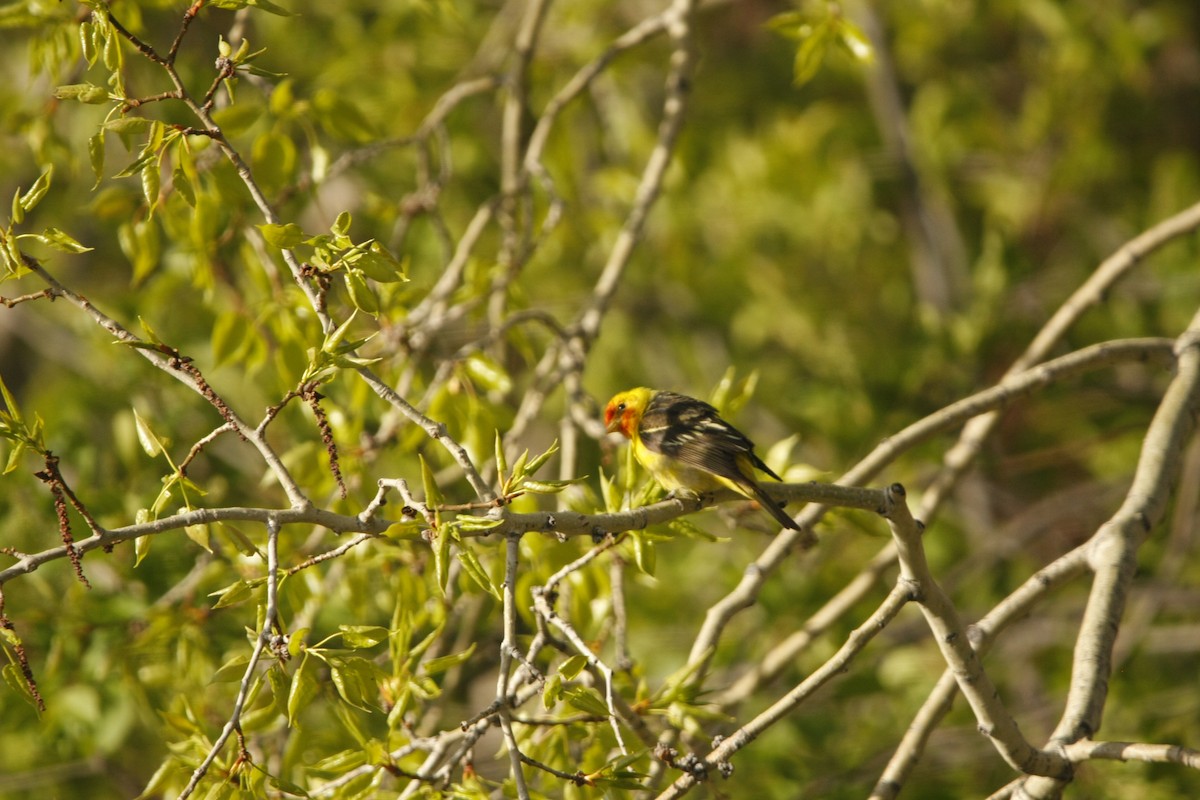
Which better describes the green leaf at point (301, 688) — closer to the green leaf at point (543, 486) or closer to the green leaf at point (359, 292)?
the green leaf at point (543, 486)

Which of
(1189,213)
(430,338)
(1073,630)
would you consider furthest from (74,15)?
(1073,630)

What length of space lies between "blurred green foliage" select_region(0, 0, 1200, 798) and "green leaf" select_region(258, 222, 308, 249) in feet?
0.04

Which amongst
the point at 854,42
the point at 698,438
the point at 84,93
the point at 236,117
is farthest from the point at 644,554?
the point at 854,42

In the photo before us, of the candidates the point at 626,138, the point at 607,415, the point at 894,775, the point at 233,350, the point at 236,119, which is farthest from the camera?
the point at 626,138

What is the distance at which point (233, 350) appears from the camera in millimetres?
3881

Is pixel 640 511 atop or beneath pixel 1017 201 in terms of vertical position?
beneath

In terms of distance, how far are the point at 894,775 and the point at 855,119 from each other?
21.4 ft

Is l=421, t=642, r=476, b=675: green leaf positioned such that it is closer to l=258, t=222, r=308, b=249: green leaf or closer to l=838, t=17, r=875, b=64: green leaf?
l=258, t=222, r=308, b=249: green leaf

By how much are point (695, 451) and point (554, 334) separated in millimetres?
874

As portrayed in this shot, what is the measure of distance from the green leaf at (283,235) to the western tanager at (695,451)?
48.9 inches

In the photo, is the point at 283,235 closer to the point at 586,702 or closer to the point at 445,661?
the point at 445,661

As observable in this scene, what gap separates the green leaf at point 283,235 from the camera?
96.4 inches

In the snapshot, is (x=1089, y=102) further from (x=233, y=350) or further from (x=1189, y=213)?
(x=233, y=350)

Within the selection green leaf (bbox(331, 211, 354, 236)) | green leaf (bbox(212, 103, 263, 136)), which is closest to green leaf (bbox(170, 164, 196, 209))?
green leaf (bbox(331, 211, 354, 236))
